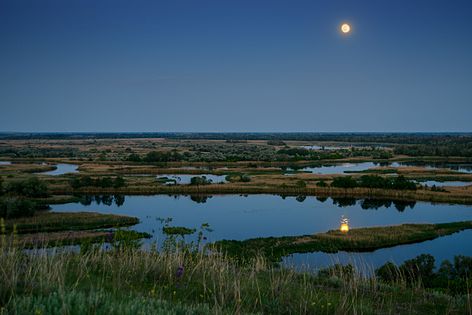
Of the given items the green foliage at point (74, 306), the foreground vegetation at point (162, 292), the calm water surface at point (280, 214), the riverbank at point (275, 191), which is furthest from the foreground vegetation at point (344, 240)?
the green foliage at point (74, 306)

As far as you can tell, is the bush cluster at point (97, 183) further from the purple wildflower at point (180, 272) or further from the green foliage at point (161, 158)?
the purple wildflower at point (180, 272)

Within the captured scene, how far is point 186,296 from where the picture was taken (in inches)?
278

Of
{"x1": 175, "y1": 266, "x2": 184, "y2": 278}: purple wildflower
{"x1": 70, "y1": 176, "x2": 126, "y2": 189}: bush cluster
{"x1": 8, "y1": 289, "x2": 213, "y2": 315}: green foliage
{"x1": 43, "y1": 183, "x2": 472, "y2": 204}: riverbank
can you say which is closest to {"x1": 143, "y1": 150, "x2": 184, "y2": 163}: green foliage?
{"x1": 70, "y1": 176, "x2": 126, "y2": 189}: bush cluster

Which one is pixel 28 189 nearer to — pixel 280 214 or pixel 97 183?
pixel 97 183

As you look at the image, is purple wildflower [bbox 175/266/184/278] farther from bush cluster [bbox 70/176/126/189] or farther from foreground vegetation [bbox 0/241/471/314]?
bush cluster [bbox 70/176/126/189]

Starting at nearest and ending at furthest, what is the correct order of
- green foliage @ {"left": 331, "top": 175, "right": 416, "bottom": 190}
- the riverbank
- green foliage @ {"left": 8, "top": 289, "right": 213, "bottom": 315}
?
green foliage @ {"left": 8, "top": 289, "right": 213, "bottom": 315}
the riverbank
green foliage @ {"left": 331, "top": 175, "right": 416, "bottom": 190}

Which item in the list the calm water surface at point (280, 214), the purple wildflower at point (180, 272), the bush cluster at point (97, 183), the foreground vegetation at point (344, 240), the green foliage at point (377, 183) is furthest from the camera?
the bush cluster at point (97, 183)

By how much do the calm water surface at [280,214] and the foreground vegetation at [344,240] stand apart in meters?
0.70

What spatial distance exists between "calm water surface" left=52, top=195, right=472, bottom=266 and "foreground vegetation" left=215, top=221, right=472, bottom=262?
70 centimetres

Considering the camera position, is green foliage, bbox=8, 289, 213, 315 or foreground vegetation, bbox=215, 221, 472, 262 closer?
green foliage, bbox=8, 289, 213, 315

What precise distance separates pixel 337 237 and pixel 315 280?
1773 cm

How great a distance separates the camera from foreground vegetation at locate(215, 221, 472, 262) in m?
25.1

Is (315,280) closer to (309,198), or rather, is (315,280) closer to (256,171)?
(309,198)

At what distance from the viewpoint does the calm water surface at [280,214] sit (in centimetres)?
2728
